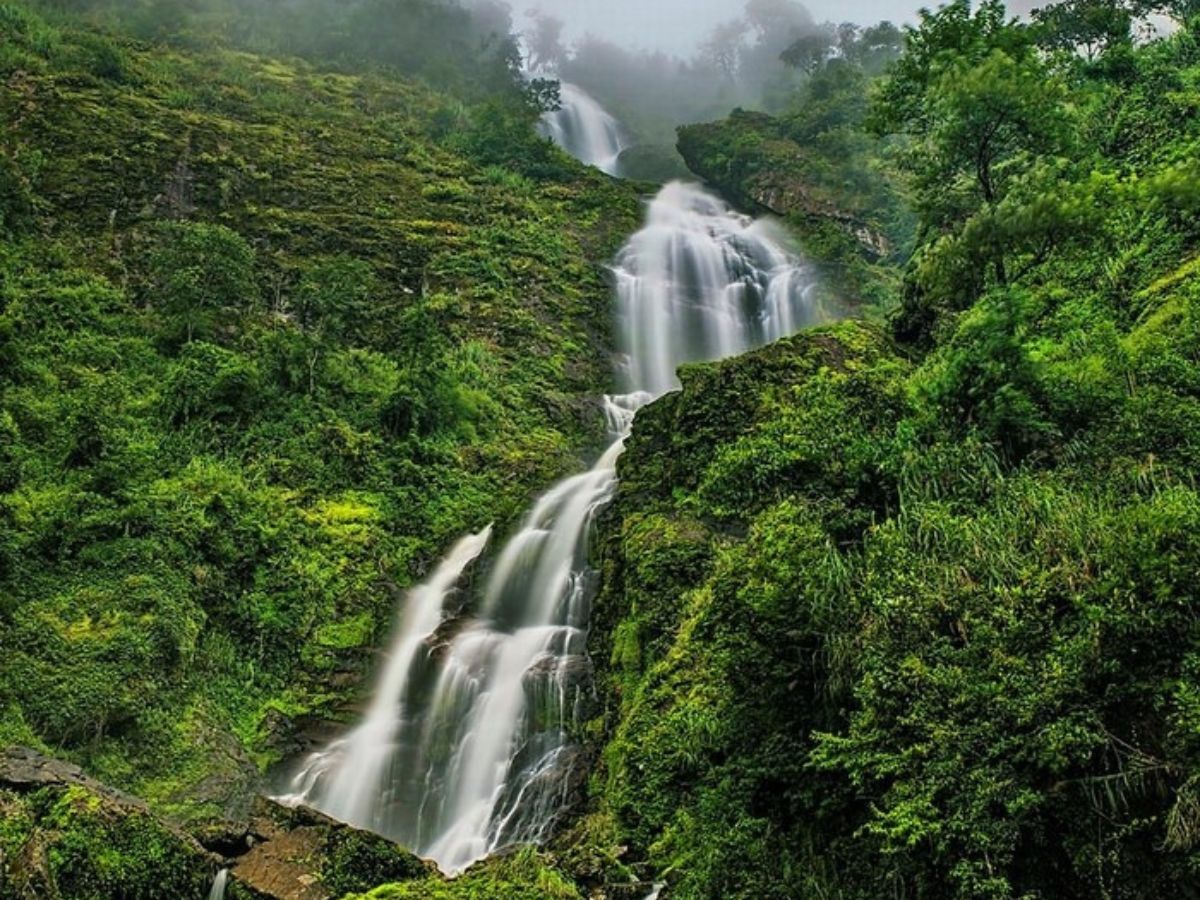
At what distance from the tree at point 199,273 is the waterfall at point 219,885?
16153mm

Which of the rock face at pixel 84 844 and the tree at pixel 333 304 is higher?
the tree at pixel 333 304

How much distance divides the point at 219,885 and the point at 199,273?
17.1 meters

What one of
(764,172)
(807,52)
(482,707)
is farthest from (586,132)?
(482,707)

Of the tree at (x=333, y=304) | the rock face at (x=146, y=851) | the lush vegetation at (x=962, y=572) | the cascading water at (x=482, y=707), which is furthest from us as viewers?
the tree at (x=333, y=304)

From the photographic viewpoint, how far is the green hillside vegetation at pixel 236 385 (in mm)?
13133

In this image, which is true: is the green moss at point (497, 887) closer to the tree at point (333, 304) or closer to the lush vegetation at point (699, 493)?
the lush vegetation at point (699, 493)

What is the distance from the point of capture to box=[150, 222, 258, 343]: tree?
67.6ft

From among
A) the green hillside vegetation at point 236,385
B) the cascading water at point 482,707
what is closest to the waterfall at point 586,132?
the green hillside vegetation at point 236,385

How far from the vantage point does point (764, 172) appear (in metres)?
38.0

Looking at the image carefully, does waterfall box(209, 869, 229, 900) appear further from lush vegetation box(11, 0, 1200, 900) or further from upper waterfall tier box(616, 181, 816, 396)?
upper waterfall tier box(616, 181, 816, 396)

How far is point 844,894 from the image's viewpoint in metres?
6.21

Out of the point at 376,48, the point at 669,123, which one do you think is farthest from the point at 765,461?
the point at 669,123

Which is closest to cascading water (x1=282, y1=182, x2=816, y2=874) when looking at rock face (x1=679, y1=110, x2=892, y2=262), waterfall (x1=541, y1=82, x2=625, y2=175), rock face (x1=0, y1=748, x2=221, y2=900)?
rock face (x1=0, y1=748, x2=221, y2=900)

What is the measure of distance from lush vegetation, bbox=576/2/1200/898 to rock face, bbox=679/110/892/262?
2135cm
